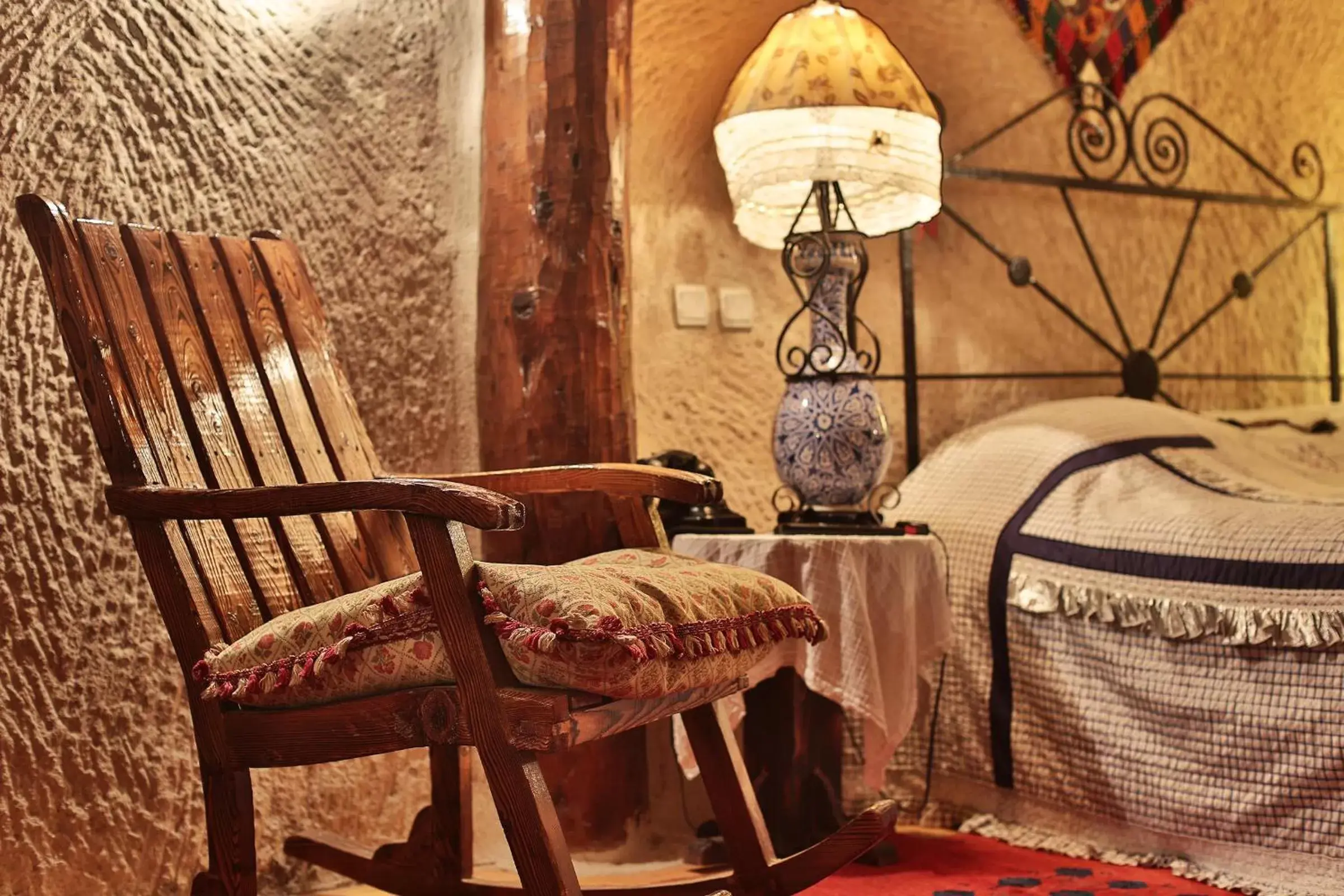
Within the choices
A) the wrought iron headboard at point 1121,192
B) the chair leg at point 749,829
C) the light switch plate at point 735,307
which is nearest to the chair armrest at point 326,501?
the chair leg at point 749,829

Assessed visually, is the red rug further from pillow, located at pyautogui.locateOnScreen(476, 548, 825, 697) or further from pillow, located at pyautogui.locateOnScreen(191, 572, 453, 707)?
pillow, located at pyautogui.locateOnScreen(191, 572, 453, 707)

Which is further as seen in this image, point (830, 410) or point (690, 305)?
point (690, 305)

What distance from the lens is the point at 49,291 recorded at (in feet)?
5.01

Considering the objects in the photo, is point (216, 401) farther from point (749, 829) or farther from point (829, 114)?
point (829, 114)

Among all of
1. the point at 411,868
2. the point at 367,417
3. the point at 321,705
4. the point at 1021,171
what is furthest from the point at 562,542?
the point at 1021,171

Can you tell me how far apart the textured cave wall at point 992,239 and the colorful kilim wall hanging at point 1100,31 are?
5cm

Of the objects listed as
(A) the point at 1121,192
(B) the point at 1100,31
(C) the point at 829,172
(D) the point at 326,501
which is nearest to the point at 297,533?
(D) the point at 326,501

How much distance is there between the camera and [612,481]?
1.77 m

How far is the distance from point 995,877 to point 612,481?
0.92m

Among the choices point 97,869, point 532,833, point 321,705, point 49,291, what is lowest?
point 97,869

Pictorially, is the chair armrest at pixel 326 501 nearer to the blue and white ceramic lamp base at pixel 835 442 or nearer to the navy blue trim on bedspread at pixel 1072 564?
the blue and white ceramic lamp base at pixel 835 442

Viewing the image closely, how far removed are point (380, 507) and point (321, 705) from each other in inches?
8.8

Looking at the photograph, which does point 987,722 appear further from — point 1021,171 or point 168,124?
point 168,124

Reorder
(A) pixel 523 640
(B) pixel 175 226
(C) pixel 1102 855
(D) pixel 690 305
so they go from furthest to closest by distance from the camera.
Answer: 1. (D) pixel 690 305
2. (C) pixel 1102 855
3. (B) pixel 175 226
4. (A) pixel 523 640
